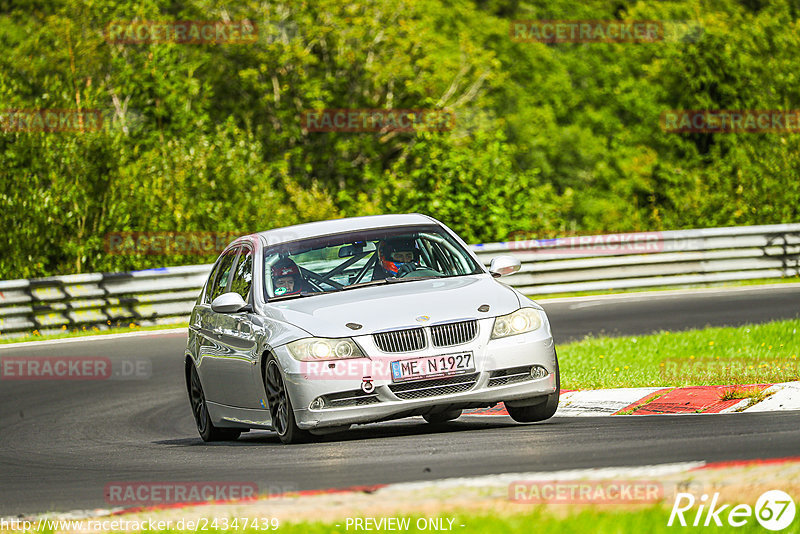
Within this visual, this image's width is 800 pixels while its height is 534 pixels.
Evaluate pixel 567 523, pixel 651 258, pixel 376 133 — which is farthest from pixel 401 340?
pixel 376 133

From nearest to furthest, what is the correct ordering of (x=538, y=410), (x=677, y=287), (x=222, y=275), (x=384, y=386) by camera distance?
1. (x=384, y=386)
2. (x=538, y=410)
3. (x=222, y=275)
4. (x=677, y=287)

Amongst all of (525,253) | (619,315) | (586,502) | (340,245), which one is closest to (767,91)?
(525,253)

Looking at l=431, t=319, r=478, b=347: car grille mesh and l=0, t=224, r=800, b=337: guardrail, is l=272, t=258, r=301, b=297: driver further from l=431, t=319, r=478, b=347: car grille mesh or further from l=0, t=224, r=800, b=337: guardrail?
l=0, t=224, r=800, b=337: guardrail

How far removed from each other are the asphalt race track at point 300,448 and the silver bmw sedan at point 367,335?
244 millimetres

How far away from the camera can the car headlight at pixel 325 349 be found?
8.78 meters

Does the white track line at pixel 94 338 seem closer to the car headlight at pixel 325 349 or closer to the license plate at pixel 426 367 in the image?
the car headlight at pixel 325 349

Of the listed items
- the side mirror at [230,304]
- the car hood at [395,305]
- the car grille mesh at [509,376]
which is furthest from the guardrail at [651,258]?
the car grille mesh at [509,376]

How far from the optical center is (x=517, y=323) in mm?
9172

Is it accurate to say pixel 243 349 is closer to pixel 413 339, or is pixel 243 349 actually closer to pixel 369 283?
pixel 369 283

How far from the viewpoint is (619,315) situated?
19.4 metres

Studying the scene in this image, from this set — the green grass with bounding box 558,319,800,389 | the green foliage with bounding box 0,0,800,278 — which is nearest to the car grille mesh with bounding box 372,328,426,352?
the green grass with bounding box 558,319,800,389

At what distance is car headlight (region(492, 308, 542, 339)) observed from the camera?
9.05 meters

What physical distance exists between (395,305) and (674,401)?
8.28 feet

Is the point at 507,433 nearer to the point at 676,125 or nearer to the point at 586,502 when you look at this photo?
the point at 586,502
